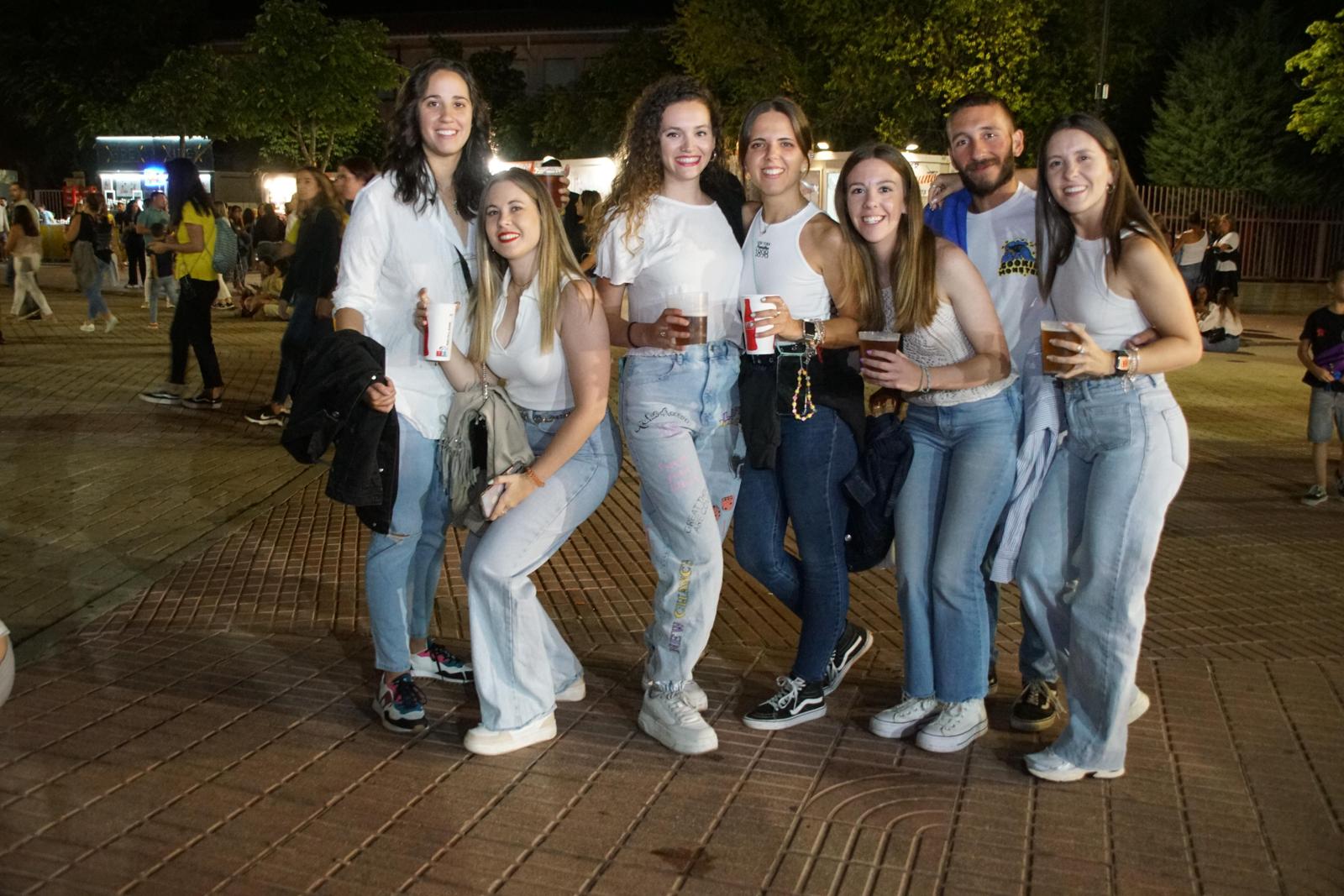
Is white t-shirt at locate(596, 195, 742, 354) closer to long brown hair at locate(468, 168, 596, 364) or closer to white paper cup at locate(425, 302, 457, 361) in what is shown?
long brown hair at locate(468, 168, 596, 364)

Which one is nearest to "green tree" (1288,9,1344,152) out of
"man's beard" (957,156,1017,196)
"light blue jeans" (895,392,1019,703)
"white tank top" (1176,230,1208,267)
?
"white tank top" (1176,230,1208,267)

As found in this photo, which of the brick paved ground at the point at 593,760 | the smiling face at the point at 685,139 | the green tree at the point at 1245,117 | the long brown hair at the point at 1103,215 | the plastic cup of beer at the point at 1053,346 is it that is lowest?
the brick paved ground at the point at 593,760

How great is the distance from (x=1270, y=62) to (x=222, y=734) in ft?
93.0

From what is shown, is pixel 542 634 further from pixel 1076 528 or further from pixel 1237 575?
pixel 1237 575

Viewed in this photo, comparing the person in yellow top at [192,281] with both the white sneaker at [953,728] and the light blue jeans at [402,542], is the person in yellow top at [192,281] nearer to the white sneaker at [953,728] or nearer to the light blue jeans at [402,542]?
the light blue jeans at [402,542]

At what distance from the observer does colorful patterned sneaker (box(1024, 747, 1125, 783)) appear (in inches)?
151

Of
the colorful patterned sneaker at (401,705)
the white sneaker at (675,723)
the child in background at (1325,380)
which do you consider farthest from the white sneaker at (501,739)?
the child in background at (1325,380)

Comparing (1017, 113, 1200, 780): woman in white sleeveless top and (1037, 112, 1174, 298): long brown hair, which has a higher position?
(1037, 112, 1174, 298): long brown hair

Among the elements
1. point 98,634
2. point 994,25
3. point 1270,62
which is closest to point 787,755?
point 98,634

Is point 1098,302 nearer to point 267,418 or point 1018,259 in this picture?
point 1018,259

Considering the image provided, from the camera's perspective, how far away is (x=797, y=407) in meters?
3.92

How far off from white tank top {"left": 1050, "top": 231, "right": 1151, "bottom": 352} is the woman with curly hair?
3.34 feet

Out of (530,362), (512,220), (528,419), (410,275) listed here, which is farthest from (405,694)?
(512,220)

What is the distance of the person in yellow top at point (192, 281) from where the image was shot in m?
10.1
